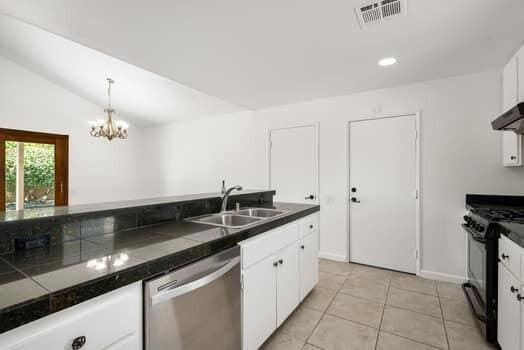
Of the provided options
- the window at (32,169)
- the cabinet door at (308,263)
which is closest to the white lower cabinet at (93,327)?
the cabinet door at (308,263)

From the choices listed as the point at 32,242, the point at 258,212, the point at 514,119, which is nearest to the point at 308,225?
the point at 258,212

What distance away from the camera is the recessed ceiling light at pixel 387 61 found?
2.42 m

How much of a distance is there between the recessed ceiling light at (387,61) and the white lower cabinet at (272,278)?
1.77 meters

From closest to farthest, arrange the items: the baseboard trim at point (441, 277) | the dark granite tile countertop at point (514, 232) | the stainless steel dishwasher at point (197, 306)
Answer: the stainless steel dishwasher at point (197, 306)
the dark granite tile countertop at point (514, 232)
the baseboard trim at point (441, 277)

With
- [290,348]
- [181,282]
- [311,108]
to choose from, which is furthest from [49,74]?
[290,348]

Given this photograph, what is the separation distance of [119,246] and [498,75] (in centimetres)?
371

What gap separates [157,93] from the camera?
4.32 metres

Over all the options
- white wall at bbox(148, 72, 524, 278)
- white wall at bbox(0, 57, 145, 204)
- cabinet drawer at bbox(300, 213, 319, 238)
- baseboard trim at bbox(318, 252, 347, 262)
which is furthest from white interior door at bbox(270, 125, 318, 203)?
white wall at bbox(0, 57, 145, 204)

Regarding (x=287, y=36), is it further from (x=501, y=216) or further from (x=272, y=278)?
(x=501, y=216)

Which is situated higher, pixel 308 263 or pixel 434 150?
pixel 434 150

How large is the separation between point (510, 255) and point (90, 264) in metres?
2.21

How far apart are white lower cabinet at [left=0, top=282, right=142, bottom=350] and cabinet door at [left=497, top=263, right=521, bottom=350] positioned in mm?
1953

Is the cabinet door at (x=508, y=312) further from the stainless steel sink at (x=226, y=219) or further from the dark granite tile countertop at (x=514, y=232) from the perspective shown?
the stainless steel sink at (x=226, y=219)

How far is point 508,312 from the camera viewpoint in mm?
1466
